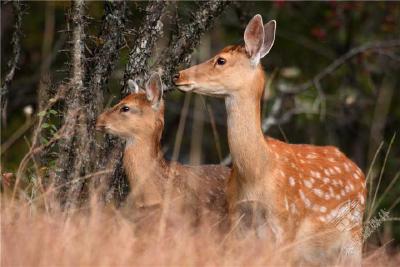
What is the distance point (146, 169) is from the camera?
8.26 metres

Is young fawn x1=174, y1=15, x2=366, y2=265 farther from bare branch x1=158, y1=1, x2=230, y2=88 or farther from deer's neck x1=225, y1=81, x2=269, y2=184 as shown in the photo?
bare branch x1=158, y1=1, x2=230, y2=88

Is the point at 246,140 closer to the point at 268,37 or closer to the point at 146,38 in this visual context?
the point at 268,37

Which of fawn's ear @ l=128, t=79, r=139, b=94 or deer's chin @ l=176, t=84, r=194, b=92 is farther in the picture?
fawn's ear @ l=128, t=79, r=139, b=94

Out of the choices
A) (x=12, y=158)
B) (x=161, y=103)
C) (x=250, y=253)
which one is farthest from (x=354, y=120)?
(x=250, y=253)

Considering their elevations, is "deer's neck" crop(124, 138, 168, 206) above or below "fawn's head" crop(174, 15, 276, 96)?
below

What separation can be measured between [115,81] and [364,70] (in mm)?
2958

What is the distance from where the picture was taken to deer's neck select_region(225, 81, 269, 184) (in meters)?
7.91

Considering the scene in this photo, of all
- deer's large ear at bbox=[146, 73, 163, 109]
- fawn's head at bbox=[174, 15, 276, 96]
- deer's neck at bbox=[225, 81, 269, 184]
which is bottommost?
deer's neck at bbox=[225, 81, 269, 184]

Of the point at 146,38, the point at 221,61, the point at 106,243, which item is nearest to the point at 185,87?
the point at 221,61

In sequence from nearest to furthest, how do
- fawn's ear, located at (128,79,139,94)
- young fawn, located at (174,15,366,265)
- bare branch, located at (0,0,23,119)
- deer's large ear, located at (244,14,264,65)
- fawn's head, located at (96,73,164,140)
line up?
1. young fawn, located at (174,15,366,265)
2. deer's large ear, located at (244,14,264,65)
3. fawn's head, located at (96,73,164,140)
4. fawn's ear, located at (128,79,139,94)
5. bare branch, located at (0,0,23,119)

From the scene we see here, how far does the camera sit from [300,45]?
16.0 m

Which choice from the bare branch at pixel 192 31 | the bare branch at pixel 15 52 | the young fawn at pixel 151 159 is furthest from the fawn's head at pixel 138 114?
the bare branch at pixel 15 52

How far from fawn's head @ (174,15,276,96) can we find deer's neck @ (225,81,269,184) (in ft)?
0.43

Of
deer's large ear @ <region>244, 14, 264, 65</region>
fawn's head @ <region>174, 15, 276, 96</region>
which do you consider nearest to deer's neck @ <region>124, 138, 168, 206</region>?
fawn's head @ <region>174, 15, 276, 96</region>
